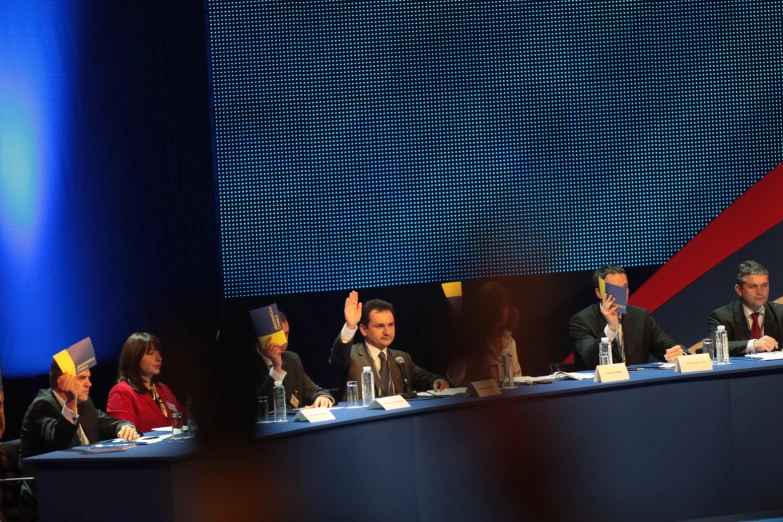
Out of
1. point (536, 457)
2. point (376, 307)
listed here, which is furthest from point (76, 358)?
point (536, 457)

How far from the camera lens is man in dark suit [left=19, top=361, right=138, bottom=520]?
3.58 meters

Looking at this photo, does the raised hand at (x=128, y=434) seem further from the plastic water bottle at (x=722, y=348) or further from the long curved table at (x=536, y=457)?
the plastic water bottle at (x=722, y=348)

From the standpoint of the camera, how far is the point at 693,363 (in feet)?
13.3

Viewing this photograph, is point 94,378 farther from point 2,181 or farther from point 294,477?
point 294,477

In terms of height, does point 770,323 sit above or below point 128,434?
above

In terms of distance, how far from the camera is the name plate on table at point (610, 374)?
3896 millimetres

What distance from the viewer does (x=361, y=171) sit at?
221 inches

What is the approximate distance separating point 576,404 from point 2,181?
3.71m

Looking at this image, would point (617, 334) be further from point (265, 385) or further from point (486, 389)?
point (265, 385)

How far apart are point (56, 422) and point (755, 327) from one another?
3682 millimetres

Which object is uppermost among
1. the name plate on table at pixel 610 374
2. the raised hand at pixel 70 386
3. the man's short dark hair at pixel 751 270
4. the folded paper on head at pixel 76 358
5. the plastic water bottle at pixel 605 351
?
the man's short dark hair at pixel 751 270

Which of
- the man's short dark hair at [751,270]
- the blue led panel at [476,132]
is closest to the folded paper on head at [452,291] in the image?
the blue led panel at [476,132]

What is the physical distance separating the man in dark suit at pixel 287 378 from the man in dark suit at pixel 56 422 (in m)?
0.67

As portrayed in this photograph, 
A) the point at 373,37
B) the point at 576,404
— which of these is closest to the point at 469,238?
the point at 373,37
